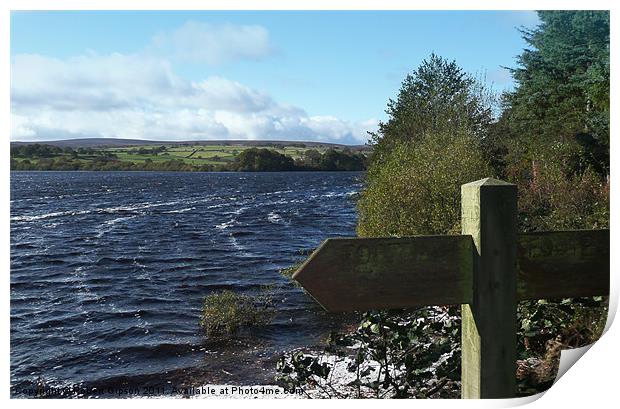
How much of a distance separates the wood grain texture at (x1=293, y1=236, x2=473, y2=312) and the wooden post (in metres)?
0.05

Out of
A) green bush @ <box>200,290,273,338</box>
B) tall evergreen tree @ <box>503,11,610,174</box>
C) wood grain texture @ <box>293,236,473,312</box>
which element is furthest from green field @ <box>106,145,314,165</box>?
wood grain texture @ <box>293,236,473,312</box>

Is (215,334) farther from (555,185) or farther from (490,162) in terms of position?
(555,185)

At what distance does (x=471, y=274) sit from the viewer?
196cm

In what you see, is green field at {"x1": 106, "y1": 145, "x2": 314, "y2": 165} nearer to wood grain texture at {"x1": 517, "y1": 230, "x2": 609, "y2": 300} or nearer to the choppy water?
the choppy water

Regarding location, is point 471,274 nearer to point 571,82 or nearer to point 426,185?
point 571,82

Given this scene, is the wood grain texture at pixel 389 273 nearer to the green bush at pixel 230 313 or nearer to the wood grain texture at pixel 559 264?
the wood grain texture at pixel 559 264

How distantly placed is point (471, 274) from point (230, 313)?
635 centimetres

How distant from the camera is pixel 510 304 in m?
1.98

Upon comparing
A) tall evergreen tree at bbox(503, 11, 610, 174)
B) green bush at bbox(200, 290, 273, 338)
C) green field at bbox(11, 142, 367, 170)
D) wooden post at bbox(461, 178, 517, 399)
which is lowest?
green bush at bbox(200, 290, 273, 338)

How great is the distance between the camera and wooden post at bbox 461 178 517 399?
1.95 metres

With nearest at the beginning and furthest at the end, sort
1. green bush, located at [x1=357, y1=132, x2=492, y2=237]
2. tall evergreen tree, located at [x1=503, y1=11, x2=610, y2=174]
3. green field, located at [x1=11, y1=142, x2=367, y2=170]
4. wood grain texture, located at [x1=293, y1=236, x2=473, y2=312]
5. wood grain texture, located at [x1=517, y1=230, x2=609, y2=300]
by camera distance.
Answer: wood grain texture, located at [x1=293, y1=236, x2=473, y2=312] < wood grain texture, located at [x1=517, y1=230, x2=609, y2=300] < tall evergreen tree, located at [x1=503, y1=11, x2=610, y2=174] < green field, located at [x1=11, y1=142, x2=367, y2=170] < green bush, located at [x1=357, y1=132, x2=492, y2=237]

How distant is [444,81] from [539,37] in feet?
17.7
